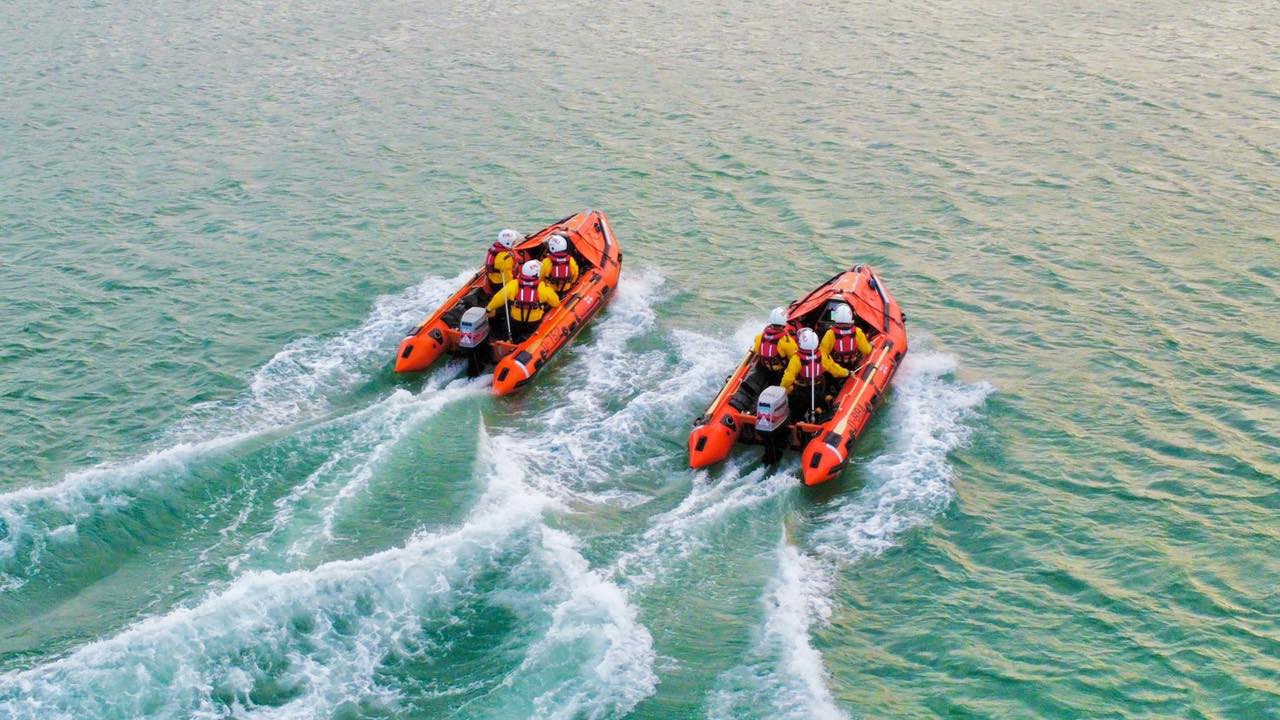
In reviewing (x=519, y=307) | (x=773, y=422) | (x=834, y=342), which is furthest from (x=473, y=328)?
(x=834, y=342)

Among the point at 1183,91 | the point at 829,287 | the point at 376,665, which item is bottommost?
the point at 376,665

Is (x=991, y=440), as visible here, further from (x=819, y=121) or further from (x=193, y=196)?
(x=193, y=196)


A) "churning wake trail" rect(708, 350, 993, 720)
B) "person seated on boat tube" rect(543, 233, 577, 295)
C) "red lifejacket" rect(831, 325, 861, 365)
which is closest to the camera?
"churning wake trail" rect(708, 350, 993, 720)

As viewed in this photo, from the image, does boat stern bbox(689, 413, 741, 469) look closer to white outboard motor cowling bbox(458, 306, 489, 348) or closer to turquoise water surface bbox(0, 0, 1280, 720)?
turquoise water surface bbox(0, 0, 1280, 720)

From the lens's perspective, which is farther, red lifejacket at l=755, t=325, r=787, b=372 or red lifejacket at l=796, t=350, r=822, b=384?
red lifejacket at l=755, t=325, r=787, b=372

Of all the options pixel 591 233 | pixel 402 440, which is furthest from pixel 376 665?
pixel 591 233

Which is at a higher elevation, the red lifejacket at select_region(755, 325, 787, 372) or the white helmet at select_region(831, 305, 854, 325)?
the white helmet at select_region(831, 305, 854, 325)

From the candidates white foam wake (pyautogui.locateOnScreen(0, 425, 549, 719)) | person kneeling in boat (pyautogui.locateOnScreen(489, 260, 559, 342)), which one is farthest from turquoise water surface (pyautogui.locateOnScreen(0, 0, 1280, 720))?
person kneeling in boat (pyautogui.locateOnScreen(489, 260, 559, 342))

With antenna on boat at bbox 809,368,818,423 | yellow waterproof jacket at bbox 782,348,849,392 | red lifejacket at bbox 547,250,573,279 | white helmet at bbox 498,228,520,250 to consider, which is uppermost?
white helmet at bbox 498,228,520,250

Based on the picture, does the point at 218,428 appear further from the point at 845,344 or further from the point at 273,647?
the point at 845,344
